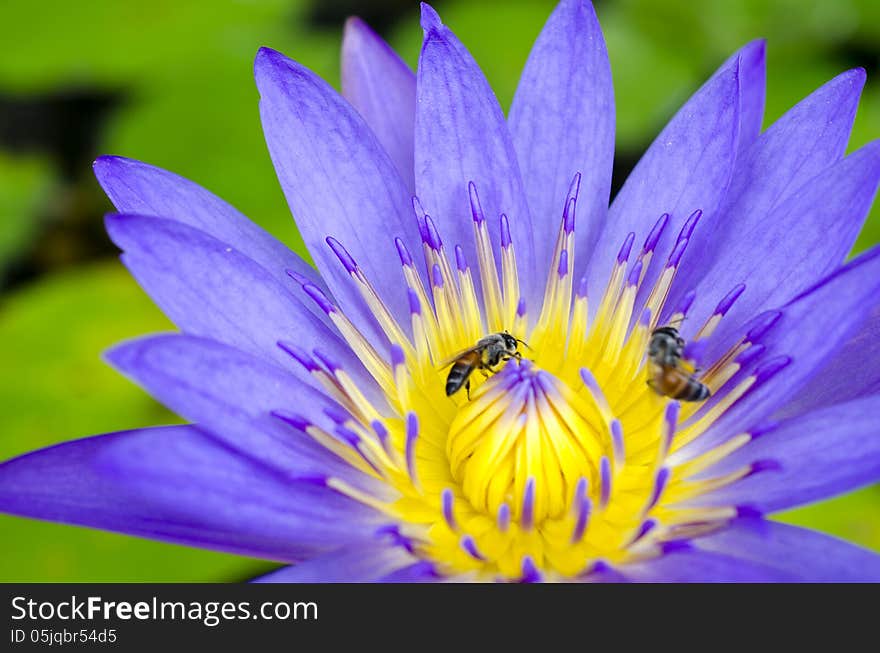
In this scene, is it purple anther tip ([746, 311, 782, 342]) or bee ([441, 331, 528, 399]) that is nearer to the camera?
purple anther tip ([746, 311, 782, 342])

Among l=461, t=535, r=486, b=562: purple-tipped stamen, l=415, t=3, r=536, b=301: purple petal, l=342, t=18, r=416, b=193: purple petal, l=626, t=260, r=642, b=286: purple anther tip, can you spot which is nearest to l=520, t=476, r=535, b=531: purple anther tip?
l=461, t=535, r=486, b=562: purple-tipped stamen

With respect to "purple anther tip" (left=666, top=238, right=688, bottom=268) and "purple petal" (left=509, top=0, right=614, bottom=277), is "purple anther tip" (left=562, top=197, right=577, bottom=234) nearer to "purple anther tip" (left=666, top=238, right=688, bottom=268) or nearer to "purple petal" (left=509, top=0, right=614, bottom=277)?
"purple petal" (left=509, top=0, right=614, bottom=277)

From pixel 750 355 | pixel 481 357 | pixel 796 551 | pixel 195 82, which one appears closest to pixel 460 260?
pixel 481 357

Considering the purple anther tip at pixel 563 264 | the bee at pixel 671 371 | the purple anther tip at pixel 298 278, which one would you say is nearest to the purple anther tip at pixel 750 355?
the bee at pixel 671 371

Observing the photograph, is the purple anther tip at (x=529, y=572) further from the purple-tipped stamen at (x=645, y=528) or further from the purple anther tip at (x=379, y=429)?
the purple anther tip at (x=379, y=429)
